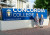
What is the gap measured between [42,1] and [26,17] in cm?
1976

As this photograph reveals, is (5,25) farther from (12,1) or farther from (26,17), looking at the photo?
(12,1)

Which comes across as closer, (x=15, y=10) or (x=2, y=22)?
(x=2, y=22)

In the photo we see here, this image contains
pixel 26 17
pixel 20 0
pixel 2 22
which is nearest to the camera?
pixel 2 22

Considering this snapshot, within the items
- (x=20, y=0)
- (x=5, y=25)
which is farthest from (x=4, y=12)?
(x=20, y=0)

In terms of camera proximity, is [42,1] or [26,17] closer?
[26,17]

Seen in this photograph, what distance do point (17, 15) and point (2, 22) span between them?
1871 mm

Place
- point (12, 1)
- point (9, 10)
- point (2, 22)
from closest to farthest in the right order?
point (2, 22), point (9, 10), point (12, 1)

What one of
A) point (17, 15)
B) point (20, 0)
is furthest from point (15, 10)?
point (20, 0)

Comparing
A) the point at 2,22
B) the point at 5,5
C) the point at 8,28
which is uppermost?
the point at 5,5

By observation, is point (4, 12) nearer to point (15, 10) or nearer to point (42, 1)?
point (15, 10)

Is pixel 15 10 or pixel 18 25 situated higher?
pixel 15 10

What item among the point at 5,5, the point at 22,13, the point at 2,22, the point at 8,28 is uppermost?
the point at 5,5

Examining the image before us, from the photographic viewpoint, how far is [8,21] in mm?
10266

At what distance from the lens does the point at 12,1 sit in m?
23.2
